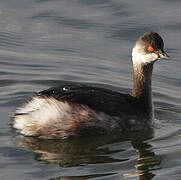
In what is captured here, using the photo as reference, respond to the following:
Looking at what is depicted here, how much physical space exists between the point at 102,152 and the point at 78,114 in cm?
59

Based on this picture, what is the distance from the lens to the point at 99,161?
25.3 feet

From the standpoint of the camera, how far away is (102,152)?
8.09 metres

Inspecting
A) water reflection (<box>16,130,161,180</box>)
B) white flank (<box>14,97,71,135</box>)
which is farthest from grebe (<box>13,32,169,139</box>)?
water reflection (<box>16,130,161,180</box>)

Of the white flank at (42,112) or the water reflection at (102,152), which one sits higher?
the white flank at (42,112)

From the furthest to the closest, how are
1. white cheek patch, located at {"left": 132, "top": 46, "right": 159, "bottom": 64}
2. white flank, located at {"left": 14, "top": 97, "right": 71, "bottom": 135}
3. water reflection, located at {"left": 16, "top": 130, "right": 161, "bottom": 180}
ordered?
white cheek patch, located at {"left": 132, "top": 46, "right": 159, "bottom": 64}
white flank, located at {"left": 14, "top": 97, "right": 71, "bottom": 135}
water reflection, located at {"left": 16, "top": 130, "right": 161, "bottom": 180}

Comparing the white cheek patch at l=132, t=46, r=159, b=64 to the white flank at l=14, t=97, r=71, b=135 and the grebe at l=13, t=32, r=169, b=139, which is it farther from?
the white flank at l=14, t=97, r=71, b=135

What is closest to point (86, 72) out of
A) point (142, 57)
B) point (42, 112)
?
point (142, 57)

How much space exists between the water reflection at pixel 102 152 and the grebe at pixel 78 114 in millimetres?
103

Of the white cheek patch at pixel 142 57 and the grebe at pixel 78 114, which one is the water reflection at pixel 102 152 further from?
the white cheek patch at pixel 142 57

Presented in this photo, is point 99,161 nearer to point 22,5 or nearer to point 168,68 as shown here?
point 168,68

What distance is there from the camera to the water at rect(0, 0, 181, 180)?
754 cm

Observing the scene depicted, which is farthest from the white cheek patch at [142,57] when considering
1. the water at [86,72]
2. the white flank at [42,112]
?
the white flank at [42,112]

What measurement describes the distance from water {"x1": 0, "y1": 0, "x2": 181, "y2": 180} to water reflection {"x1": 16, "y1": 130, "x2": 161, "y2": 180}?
0.01 meters

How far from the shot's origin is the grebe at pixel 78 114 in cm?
821
